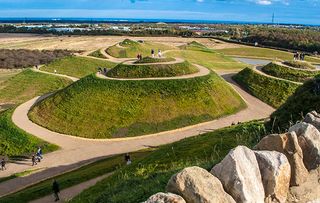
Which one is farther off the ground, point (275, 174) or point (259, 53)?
point (275, 174)

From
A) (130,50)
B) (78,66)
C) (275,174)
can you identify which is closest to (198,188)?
(275,174)

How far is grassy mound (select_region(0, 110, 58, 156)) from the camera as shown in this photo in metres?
40.1

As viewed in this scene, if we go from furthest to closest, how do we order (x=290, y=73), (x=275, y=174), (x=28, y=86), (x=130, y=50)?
A: (x=130, y=50), (x=28, y=86), (x=290, y=73), (x=275, y=174)

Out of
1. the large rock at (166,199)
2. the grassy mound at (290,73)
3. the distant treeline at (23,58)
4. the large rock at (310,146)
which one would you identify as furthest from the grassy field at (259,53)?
the large rock at (166,199)

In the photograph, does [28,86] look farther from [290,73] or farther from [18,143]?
[290,73]

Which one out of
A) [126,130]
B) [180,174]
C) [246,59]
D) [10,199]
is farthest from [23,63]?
[180,174]

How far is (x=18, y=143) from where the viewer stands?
41.0 metres

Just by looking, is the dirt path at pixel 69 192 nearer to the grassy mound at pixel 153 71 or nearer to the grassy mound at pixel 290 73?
the grassy mound at pixel 153 71

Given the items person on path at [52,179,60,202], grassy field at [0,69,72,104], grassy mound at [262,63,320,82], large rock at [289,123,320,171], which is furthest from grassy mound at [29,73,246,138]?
large rock at [289,123,320,171]

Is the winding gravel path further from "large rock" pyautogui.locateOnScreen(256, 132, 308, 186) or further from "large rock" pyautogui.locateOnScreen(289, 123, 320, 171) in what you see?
"large rock" pyautogui.locateOnScreen(289, 123, 320, 171)

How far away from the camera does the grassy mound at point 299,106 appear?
1748 centimetres

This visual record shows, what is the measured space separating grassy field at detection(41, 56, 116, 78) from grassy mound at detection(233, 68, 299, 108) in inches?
1174

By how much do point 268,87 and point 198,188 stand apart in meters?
50.4

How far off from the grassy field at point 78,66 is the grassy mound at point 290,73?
105ft
